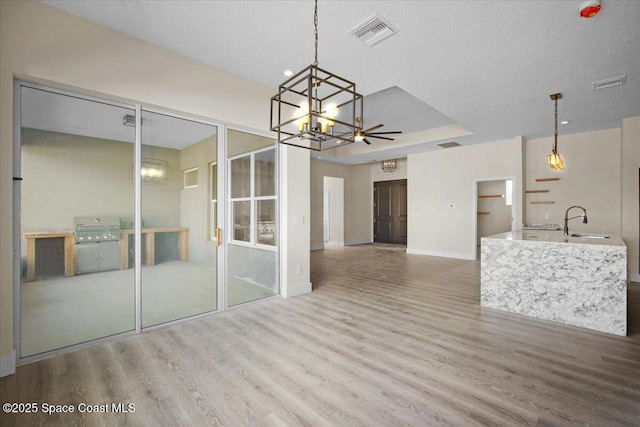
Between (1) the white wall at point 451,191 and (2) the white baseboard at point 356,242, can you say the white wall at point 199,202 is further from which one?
(2) the white baseboard at point 356,242

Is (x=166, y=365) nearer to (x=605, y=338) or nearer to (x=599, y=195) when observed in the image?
(x=605, y=338)

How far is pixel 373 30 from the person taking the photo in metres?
2.76

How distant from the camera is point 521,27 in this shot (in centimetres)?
270

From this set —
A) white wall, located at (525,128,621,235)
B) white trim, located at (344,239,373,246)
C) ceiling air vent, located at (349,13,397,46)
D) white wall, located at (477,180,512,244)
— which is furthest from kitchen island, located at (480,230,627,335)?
white trim, located at (344,239,373,246)

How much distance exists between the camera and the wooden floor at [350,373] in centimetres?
185

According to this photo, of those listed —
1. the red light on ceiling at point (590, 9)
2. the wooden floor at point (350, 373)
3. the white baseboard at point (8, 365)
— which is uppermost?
the red light on ceiling at point (590, 9)

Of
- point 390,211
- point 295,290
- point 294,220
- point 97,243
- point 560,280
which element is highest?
point 390,211

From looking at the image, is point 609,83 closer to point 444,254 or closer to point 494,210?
point 444,254

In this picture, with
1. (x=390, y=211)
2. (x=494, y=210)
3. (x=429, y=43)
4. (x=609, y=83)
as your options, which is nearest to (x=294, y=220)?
(x=429, y=43)

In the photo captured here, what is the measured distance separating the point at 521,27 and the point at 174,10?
314 centimetres

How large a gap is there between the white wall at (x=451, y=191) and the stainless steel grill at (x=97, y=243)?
7.40 meters

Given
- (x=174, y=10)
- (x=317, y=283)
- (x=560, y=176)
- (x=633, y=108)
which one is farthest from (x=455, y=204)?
(x=174, y=10)

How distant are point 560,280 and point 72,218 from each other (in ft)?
16.8

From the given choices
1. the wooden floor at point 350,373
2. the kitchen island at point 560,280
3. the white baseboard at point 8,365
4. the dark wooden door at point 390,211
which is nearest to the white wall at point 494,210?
the dark wooden door at point 390,211
